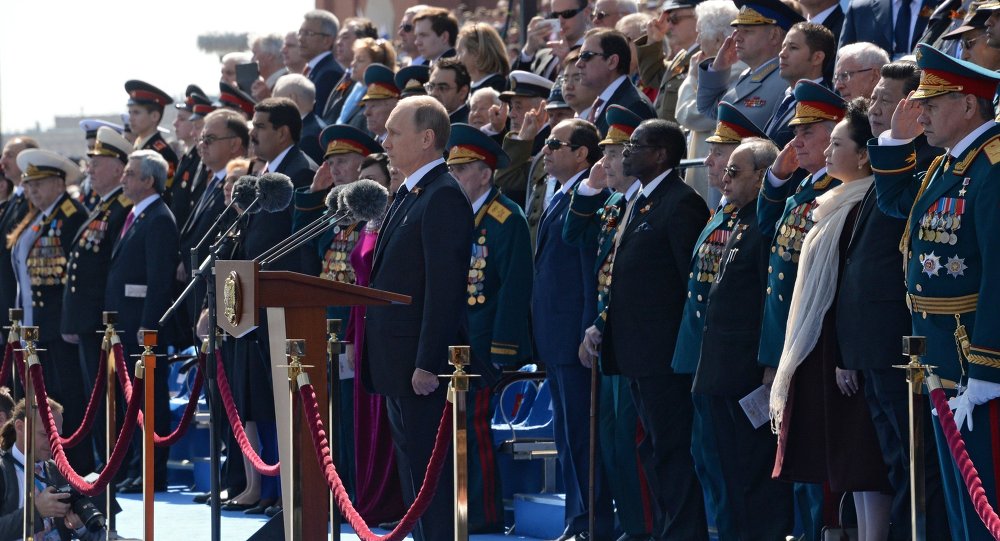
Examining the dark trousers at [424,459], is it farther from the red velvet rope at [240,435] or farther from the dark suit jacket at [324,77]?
the dark suit jacket at [324,77]

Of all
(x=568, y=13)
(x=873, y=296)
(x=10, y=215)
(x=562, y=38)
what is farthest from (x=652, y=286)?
(x=10, y=215)

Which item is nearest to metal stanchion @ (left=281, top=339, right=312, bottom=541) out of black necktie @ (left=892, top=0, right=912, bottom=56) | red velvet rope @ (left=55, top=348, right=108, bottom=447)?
red velvet rope @ (left=55, top=348, right=108, bottom=447)

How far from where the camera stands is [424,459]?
6.69 m

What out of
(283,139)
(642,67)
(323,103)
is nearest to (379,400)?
(283,139)

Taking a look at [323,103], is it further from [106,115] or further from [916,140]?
[106,115]

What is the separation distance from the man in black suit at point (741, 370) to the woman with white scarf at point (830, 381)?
0.34 metres

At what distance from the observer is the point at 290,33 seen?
42.0 ft

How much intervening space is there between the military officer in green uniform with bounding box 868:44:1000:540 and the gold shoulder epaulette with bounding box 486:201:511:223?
280 centimetres

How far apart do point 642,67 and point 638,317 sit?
9.76 ft

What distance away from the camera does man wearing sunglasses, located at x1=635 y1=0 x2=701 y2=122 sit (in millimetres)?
8883

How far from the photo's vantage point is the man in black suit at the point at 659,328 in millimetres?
6953

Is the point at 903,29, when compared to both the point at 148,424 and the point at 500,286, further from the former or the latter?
the point at 148,424

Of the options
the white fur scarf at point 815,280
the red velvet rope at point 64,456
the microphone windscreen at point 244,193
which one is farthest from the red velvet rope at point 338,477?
the red velvet rope at point 64,456

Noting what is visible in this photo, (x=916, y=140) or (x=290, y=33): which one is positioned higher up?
(x=290, y=33)
